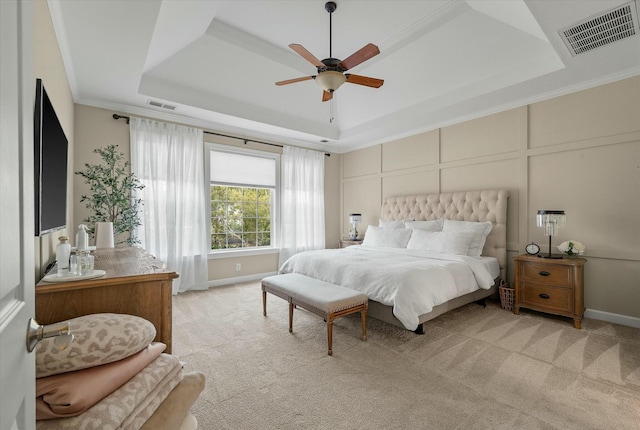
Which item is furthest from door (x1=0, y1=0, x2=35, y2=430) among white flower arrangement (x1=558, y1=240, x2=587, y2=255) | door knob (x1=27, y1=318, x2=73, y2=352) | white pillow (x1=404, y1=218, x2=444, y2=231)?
white pillow (x1=404, y1=218, x2=444, y2=231)

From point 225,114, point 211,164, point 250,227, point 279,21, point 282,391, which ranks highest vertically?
point 279,21

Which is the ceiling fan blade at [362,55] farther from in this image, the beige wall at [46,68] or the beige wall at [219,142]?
the beige wall at [219,142]

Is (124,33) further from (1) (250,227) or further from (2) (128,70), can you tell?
(1) (250,227)

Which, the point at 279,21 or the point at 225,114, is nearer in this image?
the point at 279,21

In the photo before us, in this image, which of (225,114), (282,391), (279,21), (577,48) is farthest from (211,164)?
(577,48)

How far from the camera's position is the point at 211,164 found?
507cm

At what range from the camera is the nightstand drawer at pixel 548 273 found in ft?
10.5

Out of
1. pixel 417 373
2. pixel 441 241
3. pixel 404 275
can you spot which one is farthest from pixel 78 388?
pixel 441 241

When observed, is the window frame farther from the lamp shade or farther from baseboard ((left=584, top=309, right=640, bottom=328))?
baseboard ((left=584, top=309, right=640, bottom=328))

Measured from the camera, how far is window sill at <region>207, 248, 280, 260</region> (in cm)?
501

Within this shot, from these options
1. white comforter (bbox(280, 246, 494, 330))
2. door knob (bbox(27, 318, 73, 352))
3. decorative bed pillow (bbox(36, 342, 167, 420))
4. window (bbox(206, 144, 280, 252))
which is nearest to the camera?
door knob (bbox(27, 318, 73, 352))

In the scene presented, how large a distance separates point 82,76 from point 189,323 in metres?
3.01

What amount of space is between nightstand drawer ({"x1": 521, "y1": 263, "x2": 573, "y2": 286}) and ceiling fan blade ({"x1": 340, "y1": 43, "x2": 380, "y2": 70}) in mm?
2976

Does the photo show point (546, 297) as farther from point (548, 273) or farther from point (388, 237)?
point (388, 237)
